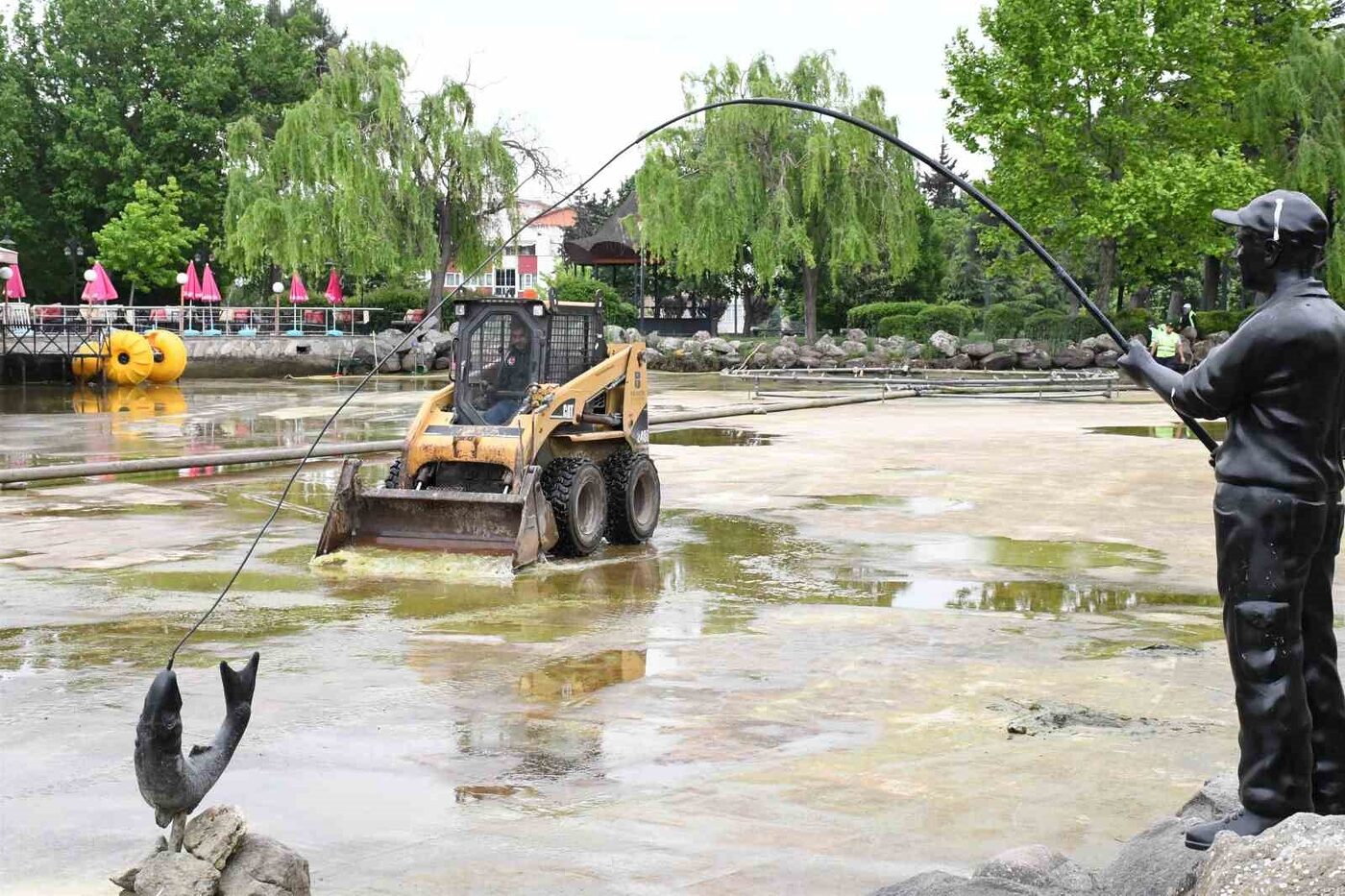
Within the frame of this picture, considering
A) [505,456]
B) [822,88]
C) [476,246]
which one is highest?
[822,88]

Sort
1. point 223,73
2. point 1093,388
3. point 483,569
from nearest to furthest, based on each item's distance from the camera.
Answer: point 483,569, point 1093,388, point 223,73

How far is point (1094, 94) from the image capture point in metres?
43.4

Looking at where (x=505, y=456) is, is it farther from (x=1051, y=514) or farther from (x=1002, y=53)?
(x=1002, y=53)

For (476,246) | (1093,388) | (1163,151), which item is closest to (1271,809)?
(1093,388)

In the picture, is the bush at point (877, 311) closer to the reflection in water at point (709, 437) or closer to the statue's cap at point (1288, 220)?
the reflection in water at point (709, 437)

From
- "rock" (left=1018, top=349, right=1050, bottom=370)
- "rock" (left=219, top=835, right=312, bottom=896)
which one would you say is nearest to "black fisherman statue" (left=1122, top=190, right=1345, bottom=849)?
"rock" (left=219, top=835, right=312, bottom=896)

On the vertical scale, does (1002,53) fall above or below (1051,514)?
above

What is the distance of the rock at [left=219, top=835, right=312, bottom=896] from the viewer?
455cm

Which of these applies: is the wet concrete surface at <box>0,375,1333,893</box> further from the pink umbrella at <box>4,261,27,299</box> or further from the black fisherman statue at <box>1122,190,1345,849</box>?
the pink umbrella at <box>4,261,27,299</box>

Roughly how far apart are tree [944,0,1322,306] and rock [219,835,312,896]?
130ft

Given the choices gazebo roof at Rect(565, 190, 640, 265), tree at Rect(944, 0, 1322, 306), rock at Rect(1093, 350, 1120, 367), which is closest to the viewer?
tree at Rect(944, 0, 1322, 306)

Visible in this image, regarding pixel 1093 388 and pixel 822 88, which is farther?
pixel 822 88

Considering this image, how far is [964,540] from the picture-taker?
13.2 m

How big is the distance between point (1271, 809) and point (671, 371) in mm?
44341
